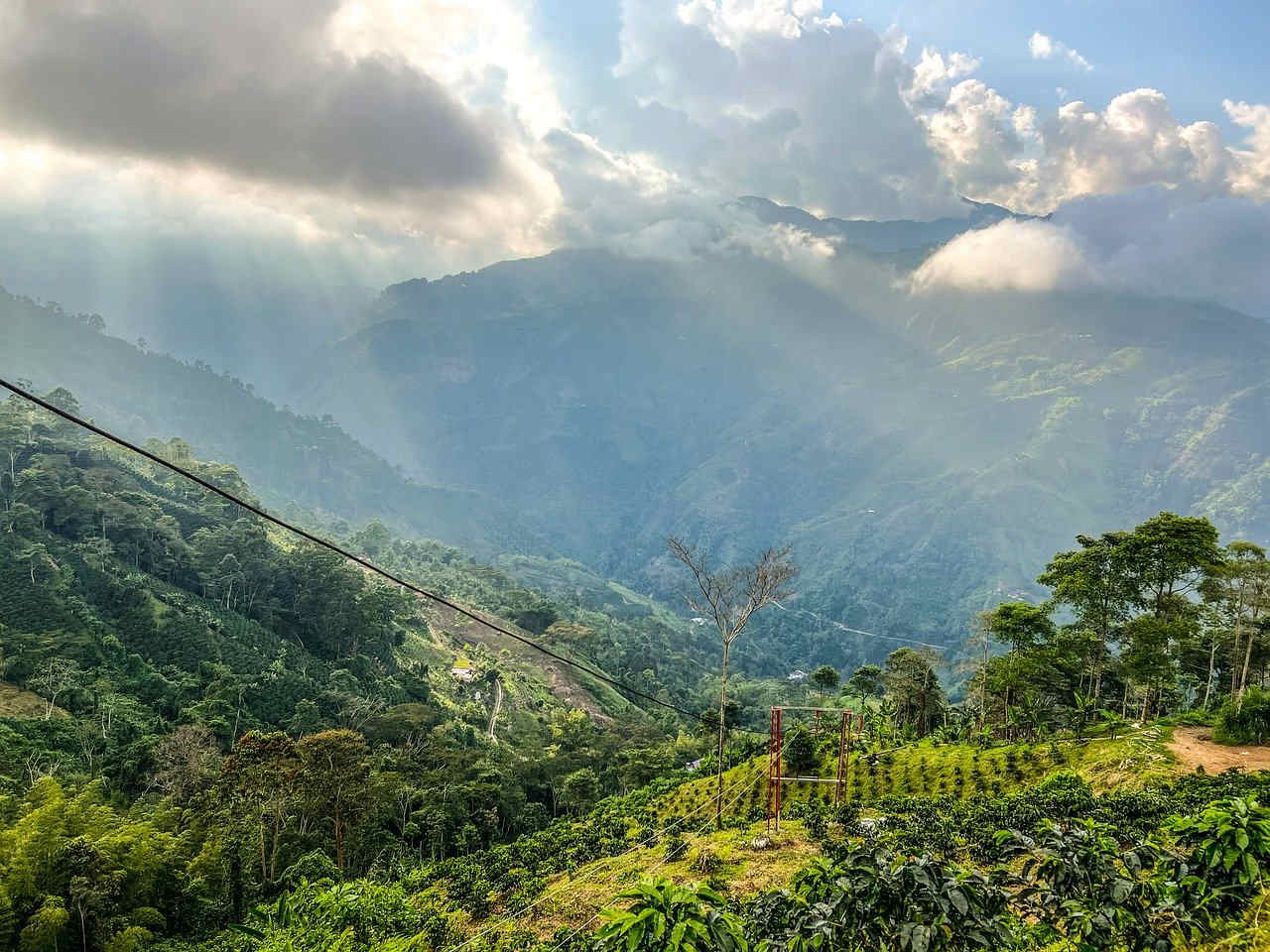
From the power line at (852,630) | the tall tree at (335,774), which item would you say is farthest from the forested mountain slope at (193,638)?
the power line at (852,630)

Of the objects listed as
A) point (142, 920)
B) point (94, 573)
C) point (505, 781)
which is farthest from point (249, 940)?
point (94, 573)

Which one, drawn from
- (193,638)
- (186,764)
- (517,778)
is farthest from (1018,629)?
(193,638)

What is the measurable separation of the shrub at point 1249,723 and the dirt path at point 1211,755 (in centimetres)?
45

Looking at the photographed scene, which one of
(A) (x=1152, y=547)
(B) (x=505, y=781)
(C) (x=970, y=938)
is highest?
(A) (x=1152, y=547)

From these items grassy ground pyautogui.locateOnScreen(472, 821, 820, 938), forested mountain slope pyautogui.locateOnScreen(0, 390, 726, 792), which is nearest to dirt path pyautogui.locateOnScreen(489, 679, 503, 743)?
forested mountain slope pyautogui.locateOnScreen(0, 390, 726, 792)

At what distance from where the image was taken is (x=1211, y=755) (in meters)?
20.0

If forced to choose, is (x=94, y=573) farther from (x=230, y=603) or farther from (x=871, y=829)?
(x=871, y=829)

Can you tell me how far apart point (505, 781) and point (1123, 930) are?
122 feet

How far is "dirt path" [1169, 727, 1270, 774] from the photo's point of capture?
18.7 meters

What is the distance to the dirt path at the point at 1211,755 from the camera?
18719 mm

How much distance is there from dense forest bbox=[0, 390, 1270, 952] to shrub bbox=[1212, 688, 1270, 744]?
8cm

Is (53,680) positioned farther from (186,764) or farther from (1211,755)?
(1211,755)

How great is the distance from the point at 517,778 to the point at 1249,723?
34.8 metres

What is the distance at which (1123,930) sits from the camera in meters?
6.00
